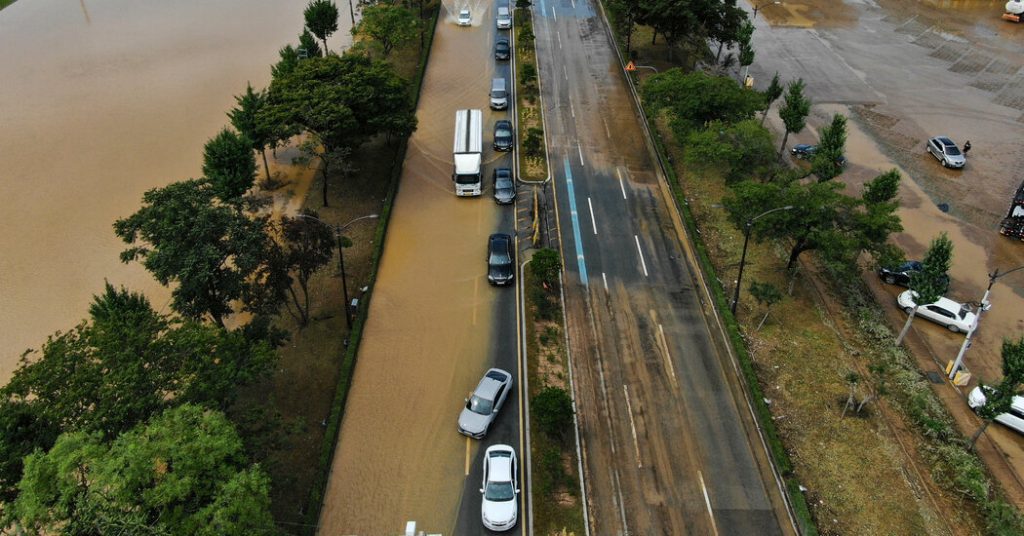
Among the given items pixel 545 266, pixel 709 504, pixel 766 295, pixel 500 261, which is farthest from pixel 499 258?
pixel 709 504

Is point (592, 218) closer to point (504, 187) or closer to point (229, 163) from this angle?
point (504, 187)

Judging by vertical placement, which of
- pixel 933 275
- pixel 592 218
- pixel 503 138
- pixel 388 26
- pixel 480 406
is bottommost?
pixel 480 406

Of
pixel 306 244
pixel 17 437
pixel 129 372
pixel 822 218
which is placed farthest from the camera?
pixel 822 218

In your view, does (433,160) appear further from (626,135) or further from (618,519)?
(618,519)

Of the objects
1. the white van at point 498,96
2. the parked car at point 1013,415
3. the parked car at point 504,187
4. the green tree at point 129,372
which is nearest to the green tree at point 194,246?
the green tree at point 129,372

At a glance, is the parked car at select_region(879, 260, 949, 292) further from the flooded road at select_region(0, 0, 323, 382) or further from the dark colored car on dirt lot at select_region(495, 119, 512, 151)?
the flooded road at select_region(0, 0, 323, 382)
